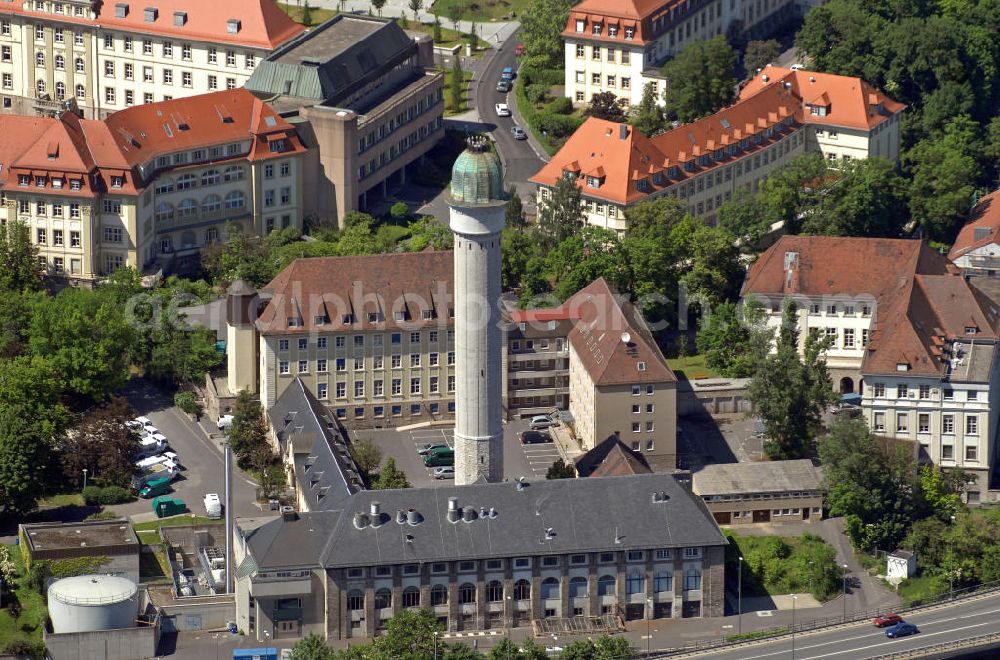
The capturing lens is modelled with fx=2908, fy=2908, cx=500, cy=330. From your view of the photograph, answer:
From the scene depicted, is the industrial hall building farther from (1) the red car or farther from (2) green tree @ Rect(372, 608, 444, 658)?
(1) the red car

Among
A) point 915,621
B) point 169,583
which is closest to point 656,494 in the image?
point 915,621

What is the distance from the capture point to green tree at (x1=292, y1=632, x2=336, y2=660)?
185m

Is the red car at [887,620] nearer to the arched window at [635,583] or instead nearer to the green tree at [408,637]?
the arched window at [635,583]

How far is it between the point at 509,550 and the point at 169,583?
2431cm

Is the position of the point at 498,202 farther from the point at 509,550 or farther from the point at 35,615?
the point at 35,615

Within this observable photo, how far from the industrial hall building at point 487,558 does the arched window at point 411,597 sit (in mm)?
66

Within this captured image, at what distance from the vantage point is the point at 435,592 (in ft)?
634

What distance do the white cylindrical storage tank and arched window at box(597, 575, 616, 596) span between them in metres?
30.9

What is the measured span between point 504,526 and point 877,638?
25.9m

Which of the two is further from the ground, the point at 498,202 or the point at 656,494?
the point at 498,202

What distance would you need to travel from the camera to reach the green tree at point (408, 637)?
18488 centimetres

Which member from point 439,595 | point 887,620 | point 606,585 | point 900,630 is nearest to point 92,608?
point 439,595

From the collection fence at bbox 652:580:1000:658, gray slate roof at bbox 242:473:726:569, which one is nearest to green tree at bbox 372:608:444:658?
gray slate roof at bbox 242:473:726:569

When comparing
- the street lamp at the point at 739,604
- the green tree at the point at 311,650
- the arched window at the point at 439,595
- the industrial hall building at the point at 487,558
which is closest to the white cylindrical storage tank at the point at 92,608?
the industrial hall building at the point at 487,558
